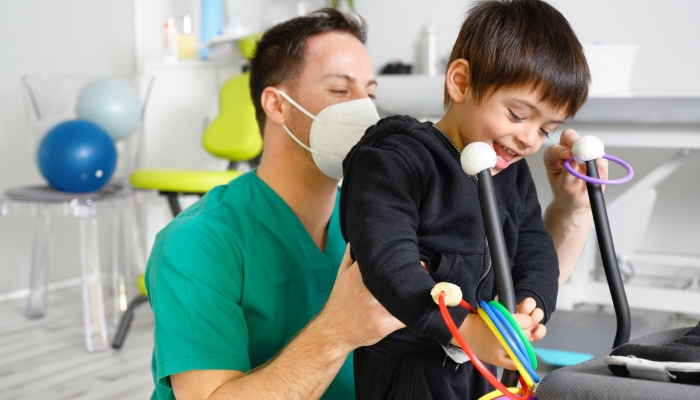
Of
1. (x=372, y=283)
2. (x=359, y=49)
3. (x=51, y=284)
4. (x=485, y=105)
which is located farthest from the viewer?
(x=51, y=284)

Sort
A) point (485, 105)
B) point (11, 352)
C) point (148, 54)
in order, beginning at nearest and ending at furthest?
1. point (485, 105)
2. point (11, 352)
3. point (148, 54)

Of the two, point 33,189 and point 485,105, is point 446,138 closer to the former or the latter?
point 485,105

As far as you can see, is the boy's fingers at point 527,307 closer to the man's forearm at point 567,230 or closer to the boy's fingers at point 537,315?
the boy's fingers at point 537,315

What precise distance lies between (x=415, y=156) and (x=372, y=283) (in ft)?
0.61

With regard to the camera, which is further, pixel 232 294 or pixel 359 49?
pixel 359 49

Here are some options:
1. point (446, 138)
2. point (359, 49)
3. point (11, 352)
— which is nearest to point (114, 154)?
point (11, 352)

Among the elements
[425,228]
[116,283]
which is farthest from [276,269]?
[116,283]

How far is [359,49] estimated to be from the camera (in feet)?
4.54

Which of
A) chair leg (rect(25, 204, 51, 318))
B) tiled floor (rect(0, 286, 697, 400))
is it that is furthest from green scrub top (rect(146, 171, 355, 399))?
chair leg (rect(25, 204, 51, 318))

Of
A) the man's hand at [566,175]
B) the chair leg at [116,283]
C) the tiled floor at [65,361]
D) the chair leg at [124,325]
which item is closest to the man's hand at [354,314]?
the man's hand at [566,175]

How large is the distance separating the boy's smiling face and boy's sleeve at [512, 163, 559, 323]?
0.13 meters

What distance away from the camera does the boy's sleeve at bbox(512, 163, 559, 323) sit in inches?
36.9

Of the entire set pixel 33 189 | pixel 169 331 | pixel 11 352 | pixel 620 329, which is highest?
pixel 620 329

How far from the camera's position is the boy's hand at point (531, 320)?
0.73m
